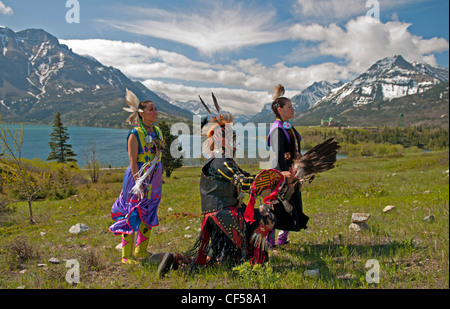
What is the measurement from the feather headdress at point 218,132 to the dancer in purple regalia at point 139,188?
5.07 feet

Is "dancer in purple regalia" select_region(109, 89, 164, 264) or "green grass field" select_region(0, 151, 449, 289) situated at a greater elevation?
"dancer in purple regalia" select_region(109, 89, 164, 264)

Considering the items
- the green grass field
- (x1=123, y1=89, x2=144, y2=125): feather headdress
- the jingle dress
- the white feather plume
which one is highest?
the white feather plume

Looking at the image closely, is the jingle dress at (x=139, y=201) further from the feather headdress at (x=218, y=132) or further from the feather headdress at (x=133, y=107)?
the feather headdress at (x=218, y=132)

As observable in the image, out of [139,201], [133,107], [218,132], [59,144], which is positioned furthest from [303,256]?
[59,144]

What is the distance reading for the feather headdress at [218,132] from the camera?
4.74 m

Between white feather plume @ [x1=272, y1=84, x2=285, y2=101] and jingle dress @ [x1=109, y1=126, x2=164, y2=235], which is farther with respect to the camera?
white feather plume @ [x1=272, y1=84, x2=285, y2=101]

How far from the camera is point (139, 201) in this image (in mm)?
5570

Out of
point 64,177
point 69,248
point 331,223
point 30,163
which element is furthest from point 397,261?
point 30,163

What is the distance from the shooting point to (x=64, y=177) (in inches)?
971

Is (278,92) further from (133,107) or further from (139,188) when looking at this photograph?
(139,188)

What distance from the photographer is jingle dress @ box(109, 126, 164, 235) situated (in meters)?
5.51

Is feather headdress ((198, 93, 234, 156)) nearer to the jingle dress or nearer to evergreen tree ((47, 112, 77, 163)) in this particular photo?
the jingle dress

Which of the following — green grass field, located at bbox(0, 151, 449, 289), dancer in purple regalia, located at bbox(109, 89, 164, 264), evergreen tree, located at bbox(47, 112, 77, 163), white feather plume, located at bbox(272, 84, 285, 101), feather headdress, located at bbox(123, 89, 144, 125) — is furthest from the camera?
evergreen tree, located at bbox(47, 112, 77, 163)

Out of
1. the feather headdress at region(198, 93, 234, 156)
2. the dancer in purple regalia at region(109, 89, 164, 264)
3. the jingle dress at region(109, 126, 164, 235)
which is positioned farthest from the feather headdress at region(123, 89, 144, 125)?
the feather headdress at region(198, 93, 234, 156)
